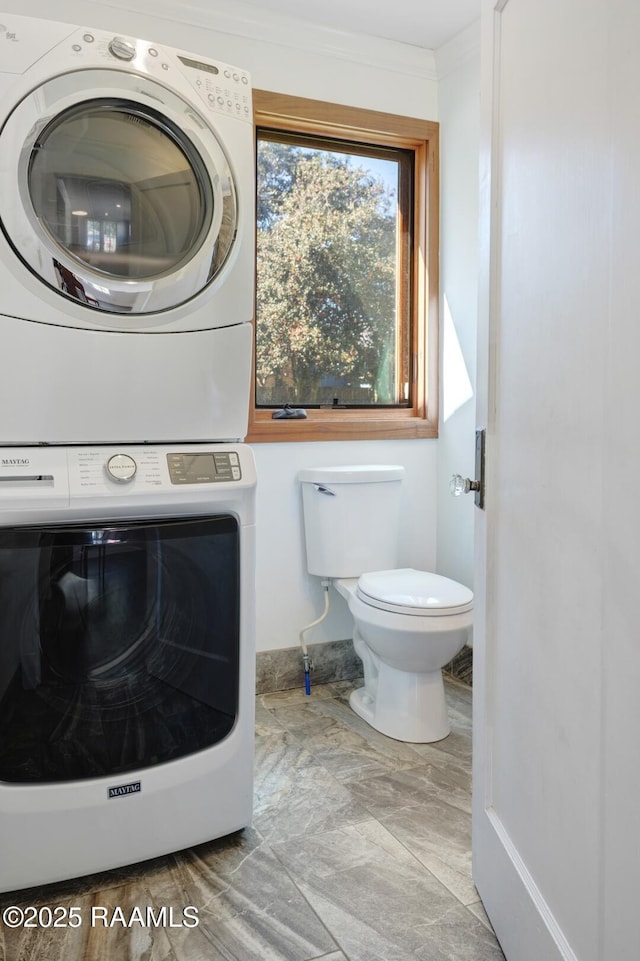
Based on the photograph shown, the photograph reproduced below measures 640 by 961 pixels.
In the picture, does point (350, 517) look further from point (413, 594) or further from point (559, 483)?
point (559, 483)

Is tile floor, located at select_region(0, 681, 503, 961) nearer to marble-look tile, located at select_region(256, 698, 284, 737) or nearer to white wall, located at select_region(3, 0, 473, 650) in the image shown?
marble-look tile, located at select_region(256, 698, 284, 737)

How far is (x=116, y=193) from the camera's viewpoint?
1.44 m

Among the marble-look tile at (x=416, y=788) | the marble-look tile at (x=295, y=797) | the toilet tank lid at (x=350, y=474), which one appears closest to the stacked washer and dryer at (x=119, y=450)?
the marble-look tile at (x=295, y=797)

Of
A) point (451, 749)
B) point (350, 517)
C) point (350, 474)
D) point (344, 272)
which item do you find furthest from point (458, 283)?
point (451, 749)

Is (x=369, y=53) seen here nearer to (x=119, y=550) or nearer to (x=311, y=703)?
(x=119, y=550)

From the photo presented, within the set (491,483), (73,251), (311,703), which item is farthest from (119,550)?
(311,703)

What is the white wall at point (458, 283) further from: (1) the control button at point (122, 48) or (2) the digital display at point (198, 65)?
(1) the control button at point (122, 48)

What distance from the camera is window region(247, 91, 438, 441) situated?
264 centimetres

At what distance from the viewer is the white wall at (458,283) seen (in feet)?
8.50

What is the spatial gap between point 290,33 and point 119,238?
1544 millimetres

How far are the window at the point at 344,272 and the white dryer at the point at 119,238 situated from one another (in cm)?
101

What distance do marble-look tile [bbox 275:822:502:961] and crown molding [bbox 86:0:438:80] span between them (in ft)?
8.25

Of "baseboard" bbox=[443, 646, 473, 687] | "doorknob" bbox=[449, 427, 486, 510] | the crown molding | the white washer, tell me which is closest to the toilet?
"baseboard" bbox=[443, 646, 473, 687]

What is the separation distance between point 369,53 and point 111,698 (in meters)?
2.43
